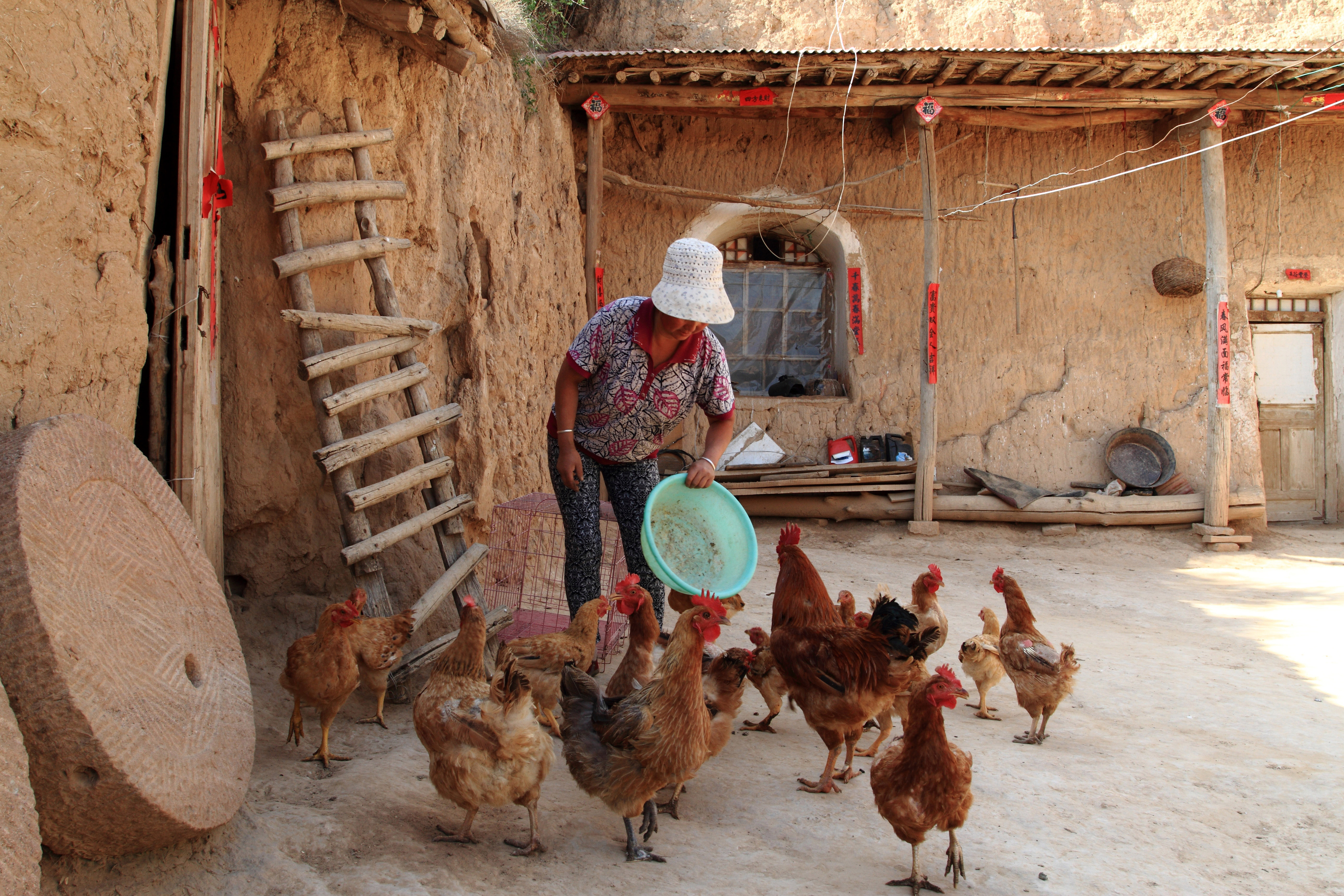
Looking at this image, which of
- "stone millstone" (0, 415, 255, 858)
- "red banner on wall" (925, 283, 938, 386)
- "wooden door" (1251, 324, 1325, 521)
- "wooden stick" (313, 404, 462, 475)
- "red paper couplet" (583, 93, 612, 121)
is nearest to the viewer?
"stone millstone" (0, 415, 255, 858)

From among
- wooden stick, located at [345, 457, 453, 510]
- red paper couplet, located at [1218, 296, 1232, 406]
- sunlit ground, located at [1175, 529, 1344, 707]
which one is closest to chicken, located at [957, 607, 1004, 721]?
sunlit ground, located at [1175, 529, 1344, 707]

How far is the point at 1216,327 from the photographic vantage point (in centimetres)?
992

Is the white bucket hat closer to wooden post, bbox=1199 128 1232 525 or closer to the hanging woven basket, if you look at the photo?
wooden post, bbox=1199 128 1232 525

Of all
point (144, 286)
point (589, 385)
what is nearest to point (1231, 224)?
point (589, 385)

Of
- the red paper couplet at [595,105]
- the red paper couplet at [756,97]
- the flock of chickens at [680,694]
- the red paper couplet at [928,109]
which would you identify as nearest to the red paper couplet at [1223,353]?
the red paper couplet at [928,109]

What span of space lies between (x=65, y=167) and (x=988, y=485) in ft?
31.7

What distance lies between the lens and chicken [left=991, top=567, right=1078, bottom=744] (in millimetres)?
4262

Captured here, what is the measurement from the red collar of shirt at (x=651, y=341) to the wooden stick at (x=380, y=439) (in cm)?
159

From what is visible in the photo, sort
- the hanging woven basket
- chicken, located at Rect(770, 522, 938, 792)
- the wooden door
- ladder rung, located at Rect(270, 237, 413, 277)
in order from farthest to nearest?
1. the wooden door
2. the hanging woven basket
3. ladder rung, located at Rect(270, 237, 413, 277)
4. chicken, located at Rect(770, 522, 938, 792)

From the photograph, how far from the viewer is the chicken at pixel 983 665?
4.59 m

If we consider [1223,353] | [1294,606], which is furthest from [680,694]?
[1223,353]

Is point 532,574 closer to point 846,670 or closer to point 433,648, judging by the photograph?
point 433,648

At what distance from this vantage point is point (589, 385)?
13.1 feet

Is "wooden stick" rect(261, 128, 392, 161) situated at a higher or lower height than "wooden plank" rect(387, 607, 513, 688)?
higher
